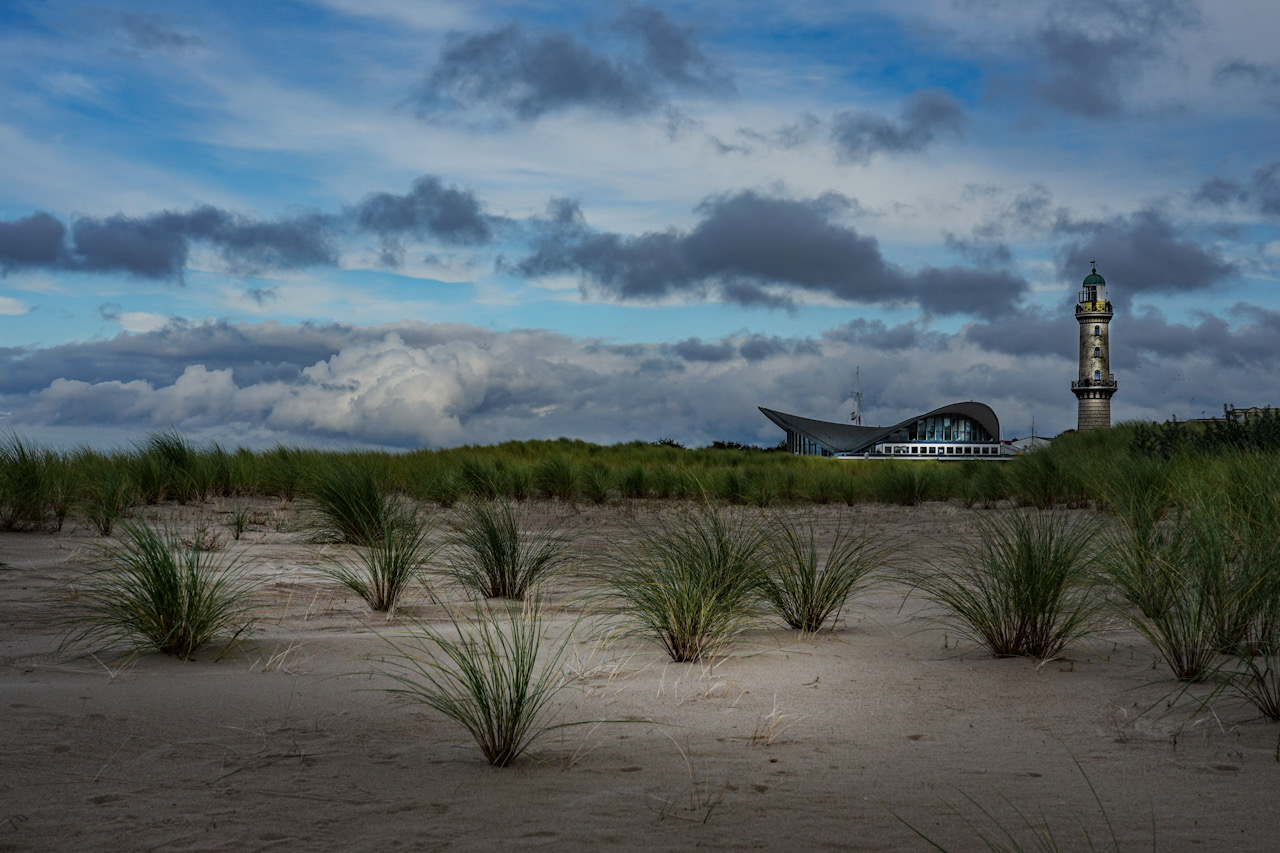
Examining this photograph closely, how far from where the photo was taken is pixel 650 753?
274 centimetres

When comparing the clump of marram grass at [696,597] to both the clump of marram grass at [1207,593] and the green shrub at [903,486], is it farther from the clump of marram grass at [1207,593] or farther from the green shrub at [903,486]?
the green shrub at [903,486]

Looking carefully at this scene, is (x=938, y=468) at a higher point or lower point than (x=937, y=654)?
higher

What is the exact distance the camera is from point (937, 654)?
158 inches

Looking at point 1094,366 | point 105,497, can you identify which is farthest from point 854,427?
point 105,497

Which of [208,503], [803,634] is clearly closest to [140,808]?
[803,634]

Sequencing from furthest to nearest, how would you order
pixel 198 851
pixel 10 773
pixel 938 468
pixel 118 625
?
pixel 938 468 < pixel 118 625 < pixel 10 773 < pixel 198 851

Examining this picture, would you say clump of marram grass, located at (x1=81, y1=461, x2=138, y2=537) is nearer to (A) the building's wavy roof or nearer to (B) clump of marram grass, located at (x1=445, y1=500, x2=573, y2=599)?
(B) clump of marram grass, located at (x1=445, y1=500, x2=573, y2=599)

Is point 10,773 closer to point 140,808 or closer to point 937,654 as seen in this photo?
point 140,808

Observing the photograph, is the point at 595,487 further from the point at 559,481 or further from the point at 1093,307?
the point at 1093,307

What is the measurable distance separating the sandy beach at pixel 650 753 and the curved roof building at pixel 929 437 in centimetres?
5516

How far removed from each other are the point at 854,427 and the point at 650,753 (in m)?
63.3

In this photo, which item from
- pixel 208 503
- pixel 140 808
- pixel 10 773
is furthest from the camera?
pixel 208 503

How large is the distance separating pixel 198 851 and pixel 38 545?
5.82m

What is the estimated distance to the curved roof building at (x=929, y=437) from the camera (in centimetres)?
5838
